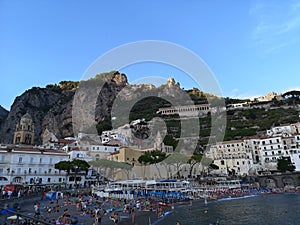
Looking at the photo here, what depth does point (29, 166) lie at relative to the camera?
138 feet

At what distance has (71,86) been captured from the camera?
11800 centimetres

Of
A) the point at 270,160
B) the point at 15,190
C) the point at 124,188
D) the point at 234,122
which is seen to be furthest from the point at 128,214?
the point at 234,122

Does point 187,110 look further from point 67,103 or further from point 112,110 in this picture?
point 67,103

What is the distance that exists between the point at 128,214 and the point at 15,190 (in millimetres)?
15103

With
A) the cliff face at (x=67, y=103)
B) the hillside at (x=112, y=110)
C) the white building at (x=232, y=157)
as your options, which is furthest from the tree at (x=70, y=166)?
the cliff face at (x=67, y=103)

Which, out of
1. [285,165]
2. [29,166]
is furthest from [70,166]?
[285,165]

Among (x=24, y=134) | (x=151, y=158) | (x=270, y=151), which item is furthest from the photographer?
(x=24, y=134)

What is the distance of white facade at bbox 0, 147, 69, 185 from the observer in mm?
39781

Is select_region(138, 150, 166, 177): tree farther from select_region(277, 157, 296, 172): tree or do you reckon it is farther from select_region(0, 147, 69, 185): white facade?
select_region(277, 157, 296, 172): tree

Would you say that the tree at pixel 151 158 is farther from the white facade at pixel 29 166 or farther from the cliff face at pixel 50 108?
the cliff face at pixel 50 108

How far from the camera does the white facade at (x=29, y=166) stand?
39.8 meters

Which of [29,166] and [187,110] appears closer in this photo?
[29,166]

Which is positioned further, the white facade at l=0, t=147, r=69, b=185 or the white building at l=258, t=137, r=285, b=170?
the white building at l=258, t=137, r=285, b=170

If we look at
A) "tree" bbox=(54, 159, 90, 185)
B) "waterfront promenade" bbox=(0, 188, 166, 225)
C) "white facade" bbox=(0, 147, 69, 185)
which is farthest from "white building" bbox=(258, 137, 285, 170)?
"white facade" bbox=(0, 147, 69, 185)
